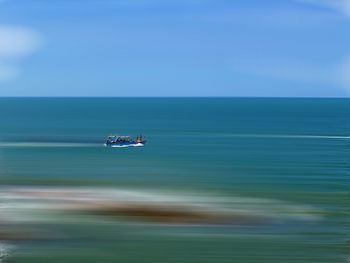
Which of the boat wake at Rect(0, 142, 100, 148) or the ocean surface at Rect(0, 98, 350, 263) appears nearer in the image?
the ocean surface at Rect(0, 98, 350, 263)

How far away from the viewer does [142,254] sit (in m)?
26.5

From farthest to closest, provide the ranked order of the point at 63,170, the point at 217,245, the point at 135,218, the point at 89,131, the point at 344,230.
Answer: the point at 89,131 < the point at 63,170 < the point at 135,218 < the point at 344,230 < the point at 217,245

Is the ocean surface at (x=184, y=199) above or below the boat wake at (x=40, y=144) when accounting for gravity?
below

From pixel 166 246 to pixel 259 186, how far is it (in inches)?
655

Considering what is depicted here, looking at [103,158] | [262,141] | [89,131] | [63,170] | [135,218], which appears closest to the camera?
[135,218]

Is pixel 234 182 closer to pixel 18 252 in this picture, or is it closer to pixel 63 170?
pixel 63 170

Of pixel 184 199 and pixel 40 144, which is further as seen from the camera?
pixel 40 144

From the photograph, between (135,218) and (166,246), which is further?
(135,218)

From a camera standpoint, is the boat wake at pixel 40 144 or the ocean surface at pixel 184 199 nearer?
the ocean surface at pixel 184 199

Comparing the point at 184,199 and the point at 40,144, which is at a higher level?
the point at 40,144

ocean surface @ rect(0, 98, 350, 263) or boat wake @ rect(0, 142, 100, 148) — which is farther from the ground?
boat wake @ rect(0, 142, 100, 148)

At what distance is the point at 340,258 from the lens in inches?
1019

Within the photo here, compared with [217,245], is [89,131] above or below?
above

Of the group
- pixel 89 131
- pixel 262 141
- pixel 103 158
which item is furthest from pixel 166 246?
pixel 89 131
